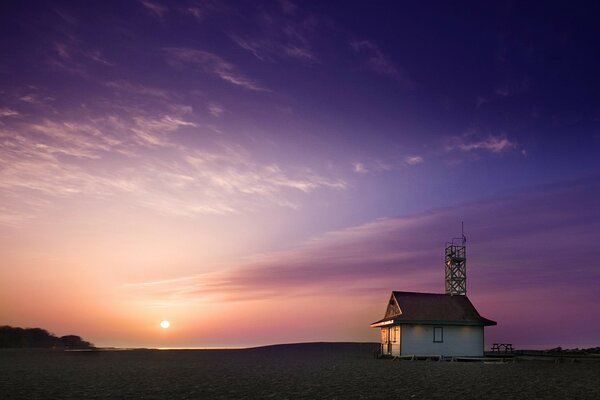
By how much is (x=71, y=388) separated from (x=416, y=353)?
34581 millimetres

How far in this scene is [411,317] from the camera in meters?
51.3

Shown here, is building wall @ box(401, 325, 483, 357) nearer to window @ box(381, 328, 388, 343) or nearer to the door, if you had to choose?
the door

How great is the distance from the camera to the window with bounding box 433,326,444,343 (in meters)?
51.3

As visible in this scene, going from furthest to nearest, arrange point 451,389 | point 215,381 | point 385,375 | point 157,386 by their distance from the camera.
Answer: point 385,375 < point 215,381 < point 157,386 < point 451,389

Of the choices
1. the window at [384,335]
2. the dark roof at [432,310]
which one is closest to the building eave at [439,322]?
the dark roof at [432,310]

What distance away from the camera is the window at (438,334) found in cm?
5131

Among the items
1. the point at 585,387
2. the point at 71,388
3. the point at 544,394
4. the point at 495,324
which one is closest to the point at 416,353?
the point at 495,324

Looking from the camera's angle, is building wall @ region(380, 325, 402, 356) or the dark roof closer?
the dark roof

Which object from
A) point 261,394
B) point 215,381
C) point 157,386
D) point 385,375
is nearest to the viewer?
point 261,394

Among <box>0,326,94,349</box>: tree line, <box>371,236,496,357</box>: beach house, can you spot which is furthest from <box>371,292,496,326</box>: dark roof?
<box>0,326,94,349</box>: tree line

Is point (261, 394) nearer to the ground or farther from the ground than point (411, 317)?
nearer to the ground

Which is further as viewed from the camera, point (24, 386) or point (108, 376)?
point (108, 376)

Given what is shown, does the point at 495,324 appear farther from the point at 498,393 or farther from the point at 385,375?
the point at 498,393

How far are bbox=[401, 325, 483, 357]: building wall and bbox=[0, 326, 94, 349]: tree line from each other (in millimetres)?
79088
